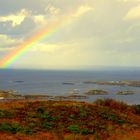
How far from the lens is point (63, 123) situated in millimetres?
27297

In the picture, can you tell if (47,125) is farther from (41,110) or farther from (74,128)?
(41,110)

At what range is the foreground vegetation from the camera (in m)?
22.3

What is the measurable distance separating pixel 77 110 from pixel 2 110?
6.94 metres

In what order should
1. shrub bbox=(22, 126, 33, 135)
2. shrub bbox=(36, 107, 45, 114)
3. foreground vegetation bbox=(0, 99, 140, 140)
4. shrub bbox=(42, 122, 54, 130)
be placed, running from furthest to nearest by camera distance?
shrub bbox=(36, 107, 45, 114) → shrub bbox=(42, 122, 54, 130) → shrub bbox=(22, 126, 33, 135) → foreground vegetation bbox=(0, 99, 140, 140)

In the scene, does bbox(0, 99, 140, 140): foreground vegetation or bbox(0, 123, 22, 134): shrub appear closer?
bbox(0, 99, 140, 140): foreground vegetation

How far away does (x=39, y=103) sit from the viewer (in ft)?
115

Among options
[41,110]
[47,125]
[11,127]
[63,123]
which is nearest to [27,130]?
[11,127]

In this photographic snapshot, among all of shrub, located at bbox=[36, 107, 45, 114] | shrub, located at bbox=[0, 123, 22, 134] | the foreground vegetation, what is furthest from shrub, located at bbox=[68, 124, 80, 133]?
shrub, located at bbox=[36, 107, 45, 114]

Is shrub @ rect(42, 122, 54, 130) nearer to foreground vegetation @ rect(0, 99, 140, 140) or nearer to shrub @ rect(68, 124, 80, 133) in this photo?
foreground vegetation @ rect(0, 99, 140, 140)

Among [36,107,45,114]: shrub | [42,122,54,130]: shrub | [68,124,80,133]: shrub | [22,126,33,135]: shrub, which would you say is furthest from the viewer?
[36,107,45,114]: shrub

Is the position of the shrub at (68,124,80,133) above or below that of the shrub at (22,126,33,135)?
below

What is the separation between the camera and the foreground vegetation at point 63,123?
2230 cm

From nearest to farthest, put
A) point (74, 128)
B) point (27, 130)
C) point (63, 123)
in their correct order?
point (27, 130), point (74, 128), point (63, 123)

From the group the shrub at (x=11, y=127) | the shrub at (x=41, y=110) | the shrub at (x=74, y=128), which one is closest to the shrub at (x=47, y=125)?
the shrub at (x=74, y=128)
